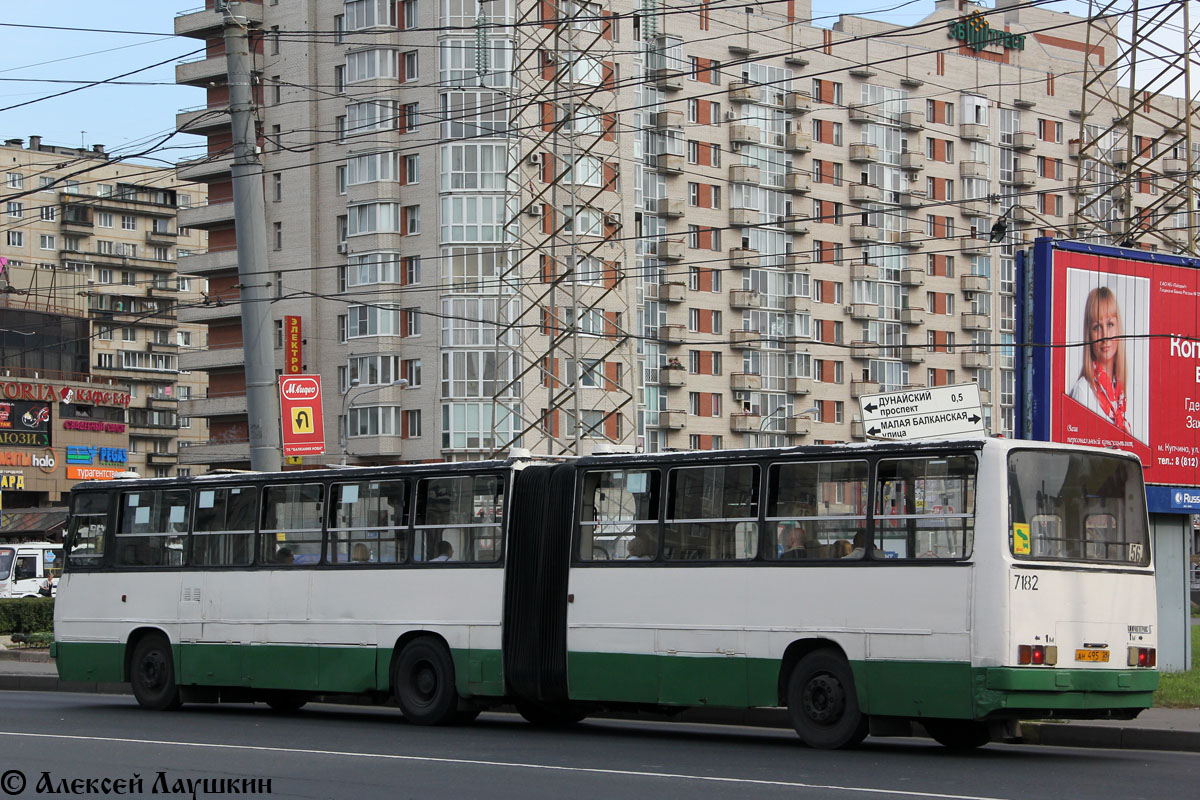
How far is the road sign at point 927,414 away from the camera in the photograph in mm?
26516

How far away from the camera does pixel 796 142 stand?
311ft

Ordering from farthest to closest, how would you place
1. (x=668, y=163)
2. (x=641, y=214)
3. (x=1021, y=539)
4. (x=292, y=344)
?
(x=668, y=163) → (x=641, y=214) → (x=292, y=344) → (x=1021, y=539)

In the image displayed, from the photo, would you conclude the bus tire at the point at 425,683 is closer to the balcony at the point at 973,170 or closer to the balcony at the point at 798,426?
the balcony at the point at 798,426

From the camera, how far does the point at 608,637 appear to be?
1848 cm

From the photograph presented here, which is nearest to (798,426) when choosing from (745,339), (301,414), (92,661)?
(745,339)

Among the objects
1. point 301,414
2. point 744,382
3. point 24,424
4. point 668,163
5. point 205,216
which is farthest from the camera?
point 24,424

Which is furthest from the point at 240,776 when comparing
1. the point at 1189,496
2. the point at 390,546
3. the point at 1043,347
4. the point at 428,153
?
the point at 428,153

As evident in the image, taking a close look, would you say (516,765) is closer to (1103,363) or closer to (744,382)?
(1103,363)

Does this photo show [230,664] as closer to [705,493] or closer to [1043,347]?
[705,493]

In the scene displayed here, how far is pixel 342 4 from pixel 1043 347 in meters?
62.2

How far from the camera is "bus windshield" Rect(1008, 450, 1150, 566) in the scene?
52.2 ft

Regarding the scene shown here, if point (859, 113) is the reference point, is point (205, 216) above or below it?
below

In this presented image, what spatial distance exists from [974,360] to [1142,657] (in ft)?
292

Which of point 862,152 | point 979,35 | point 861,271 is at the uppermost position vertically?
point 979,35
